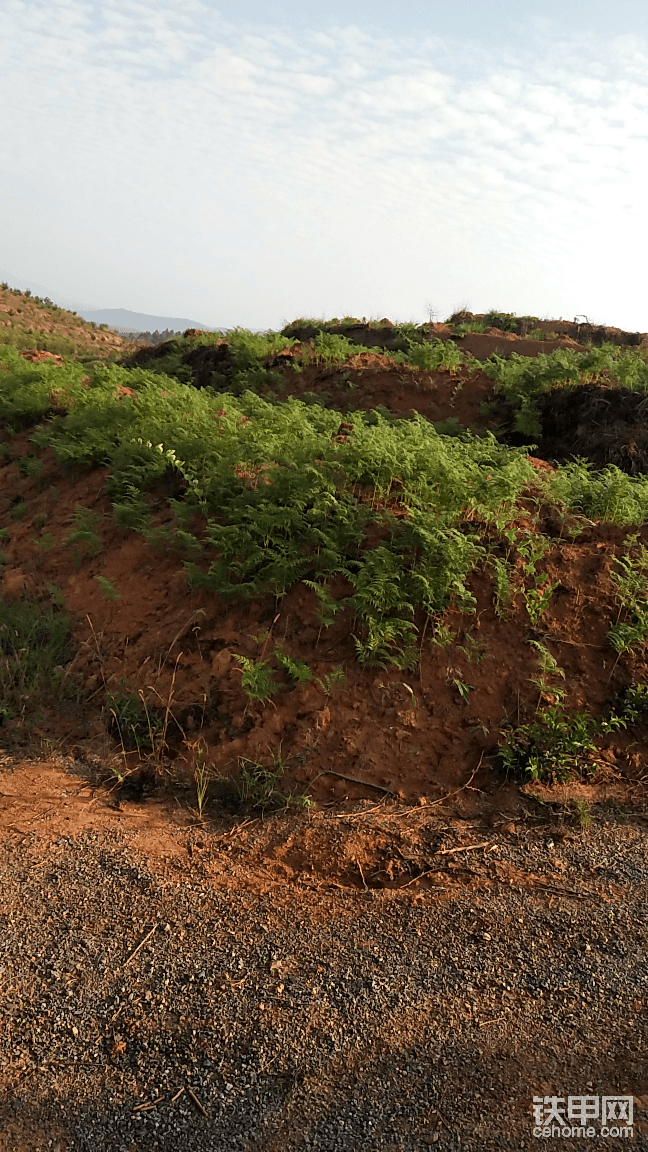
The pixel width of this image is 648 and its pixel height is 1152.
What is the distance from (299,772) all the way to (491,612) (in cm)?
212

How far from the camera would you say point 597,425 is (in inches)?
402

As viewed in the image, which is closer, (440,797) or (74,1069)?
(74,1069)

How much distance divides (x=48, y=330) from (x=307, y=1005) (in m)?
44.4

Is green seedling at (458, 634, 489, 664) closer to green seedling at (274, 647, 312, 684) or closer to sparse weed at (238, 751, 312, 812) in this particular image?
green seedling at (274, 647, 312, 684)

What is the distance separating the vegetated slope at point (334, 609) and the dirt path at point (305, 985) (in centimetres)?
65

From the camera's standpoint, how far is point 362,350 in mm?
13820

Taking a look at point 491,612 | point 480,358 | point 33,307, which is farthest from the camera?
point 33,307

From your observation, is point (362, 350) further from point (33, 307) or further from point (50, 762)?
point (33, 307)

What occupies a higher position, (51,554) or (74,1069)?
(51,554)

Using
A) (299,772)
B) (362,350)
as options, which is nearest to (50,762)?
(299,772)

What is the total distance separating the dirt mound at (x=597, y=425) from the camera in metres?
9.63

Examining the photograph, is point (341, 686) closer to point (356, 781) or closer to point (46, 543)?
point (356, 781)

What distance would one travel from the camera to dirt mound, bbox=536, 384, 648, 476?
31.6ft

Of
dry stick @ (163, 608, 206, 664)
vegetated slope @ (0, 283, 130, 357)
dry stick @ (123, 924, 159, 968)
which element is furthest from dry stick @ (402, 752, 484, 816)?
vegetated slope @ (0, 283, 130, 357)
